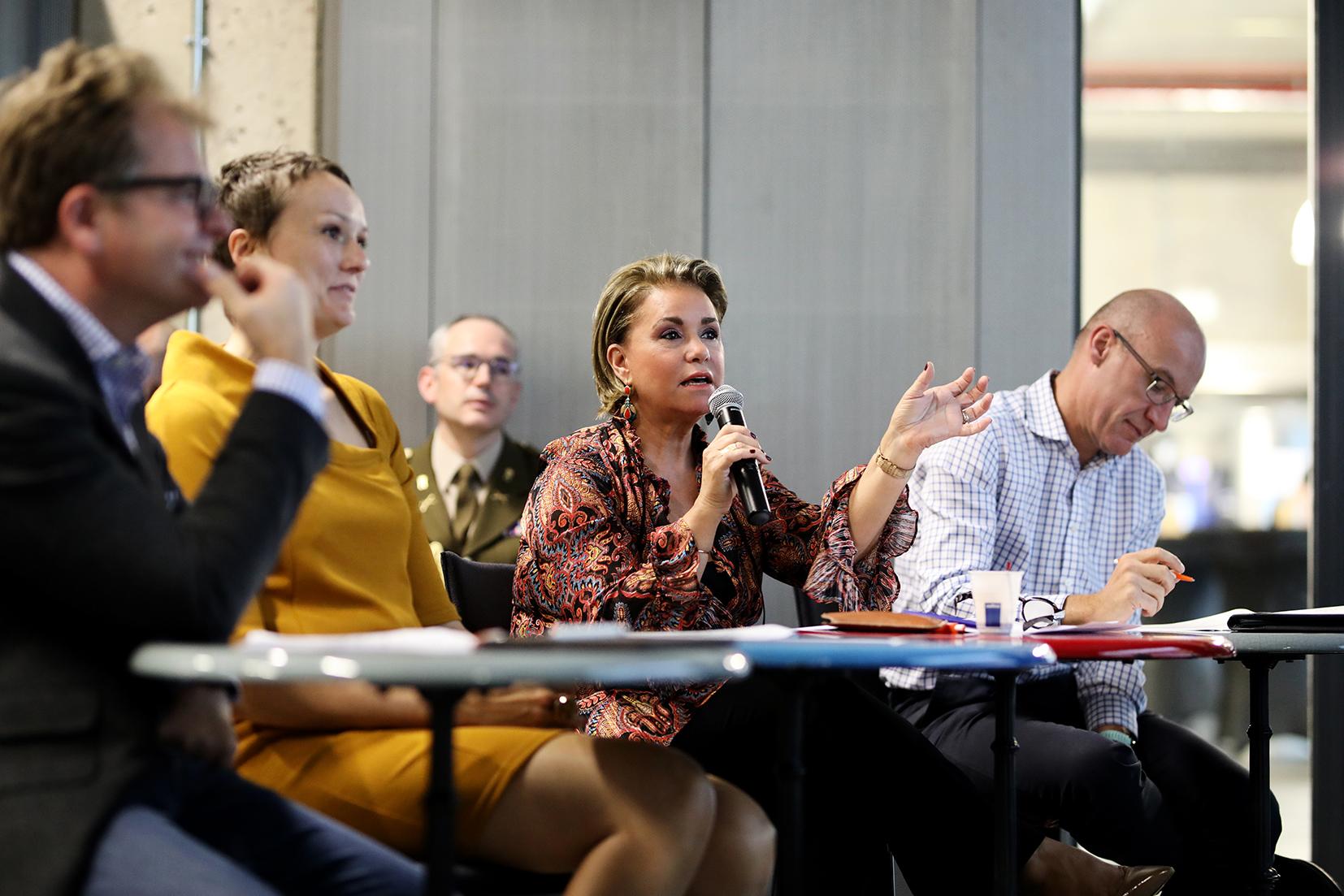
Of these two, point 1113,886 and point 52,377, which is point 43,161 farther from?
point 1113,886

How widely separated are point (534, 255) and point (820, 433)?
0.99 metres

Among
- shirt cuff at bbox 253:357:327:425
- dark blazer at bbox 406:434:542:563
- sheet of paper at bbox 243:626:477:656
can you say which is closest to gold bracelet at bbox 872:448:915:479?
sheet of paper at bbox 243:626:477:656

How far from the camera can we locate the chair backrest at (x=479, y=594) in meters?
2.54

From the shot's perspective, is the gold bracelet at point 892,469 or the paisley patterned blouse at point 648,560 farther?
the gold bracelet at point 892,469

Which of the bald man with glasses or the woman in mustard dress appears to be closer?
the woman in mustard dress

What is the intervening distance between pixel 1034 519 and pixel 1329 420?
71.1 inches

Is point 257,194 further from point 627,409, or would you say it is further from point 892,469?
point 892,469

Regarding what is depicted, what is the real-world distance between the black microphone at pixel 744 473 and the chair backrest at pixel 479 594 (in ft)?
1.67

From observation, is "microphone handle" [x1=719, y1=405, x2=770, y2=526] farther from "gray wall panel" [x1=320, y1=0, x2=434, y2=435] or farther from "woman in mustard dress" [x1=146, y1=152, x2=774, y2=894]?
"gray wall panel" [x1=320, y1=0, x2=434, y2=435]

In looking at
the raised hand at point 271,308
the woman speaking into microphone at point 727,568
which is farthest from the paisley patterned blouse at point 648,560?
the raised hand at point 271,308

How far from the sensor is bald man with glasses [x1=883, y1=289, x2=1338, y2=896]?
2.46 meters

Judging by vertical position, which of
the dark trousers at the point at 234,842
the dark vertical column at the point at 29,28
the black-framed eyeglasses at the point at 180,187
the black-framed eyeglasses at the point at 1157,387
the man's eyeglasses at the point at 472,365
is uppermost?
the dark vertical column at the point at 29,28

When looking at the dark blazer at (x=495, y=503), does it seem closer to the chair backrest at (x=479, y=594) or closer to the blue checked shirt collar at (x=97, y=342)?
the chair backrest at (x=479, y=594)

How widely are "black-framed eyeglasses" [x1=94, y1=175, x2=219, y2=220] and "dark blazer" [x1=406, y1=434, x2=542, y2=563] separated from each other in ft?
7.56
